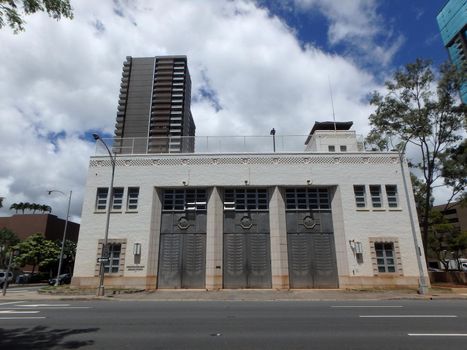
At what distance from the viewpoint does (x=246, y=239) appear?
25.1 meters

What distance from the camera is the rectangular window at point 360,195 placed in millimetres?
25297

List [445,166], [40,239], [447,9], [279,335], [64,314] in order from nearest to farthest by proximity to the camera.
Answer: [279,335] → [64,314] → [445,166] → [40,239] → [447,9]

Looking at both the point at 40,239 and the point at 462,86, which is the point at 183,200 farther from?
the point at 40,239

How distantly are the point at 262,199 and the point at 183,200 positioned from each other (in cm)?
636

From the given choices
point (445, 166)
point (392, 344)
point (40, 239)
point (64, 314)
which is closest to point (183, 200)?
point (64, 314)

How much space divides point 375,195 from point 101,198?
855 inches

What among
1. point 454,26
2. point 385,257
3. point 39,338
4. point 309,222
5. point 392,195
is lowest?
point 39,338

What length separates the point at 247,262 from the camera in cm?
2467

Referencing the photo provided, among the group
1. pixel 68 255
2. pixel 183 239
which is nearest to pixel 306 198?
pixel 183 239

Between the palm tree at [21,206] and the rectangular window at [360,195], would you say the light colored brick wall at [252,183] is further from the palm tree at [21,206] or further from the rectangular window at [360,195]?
the palm tree at [21,206]

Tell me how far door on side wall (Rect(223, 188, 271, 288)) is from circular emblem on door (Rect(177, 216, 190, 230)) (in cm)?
306

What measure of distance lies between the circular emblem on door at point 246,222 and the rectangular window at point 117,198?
9662mm

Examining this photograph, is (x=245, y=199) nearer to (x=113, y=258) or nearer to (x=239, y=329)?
(x=113, y=258)

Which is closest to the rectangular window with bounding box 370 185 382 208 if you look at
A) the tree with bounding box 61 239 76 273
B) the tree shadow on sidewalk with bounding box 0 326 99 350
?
the tree shadow on sidewalk with bounding box 0 326 99 350
